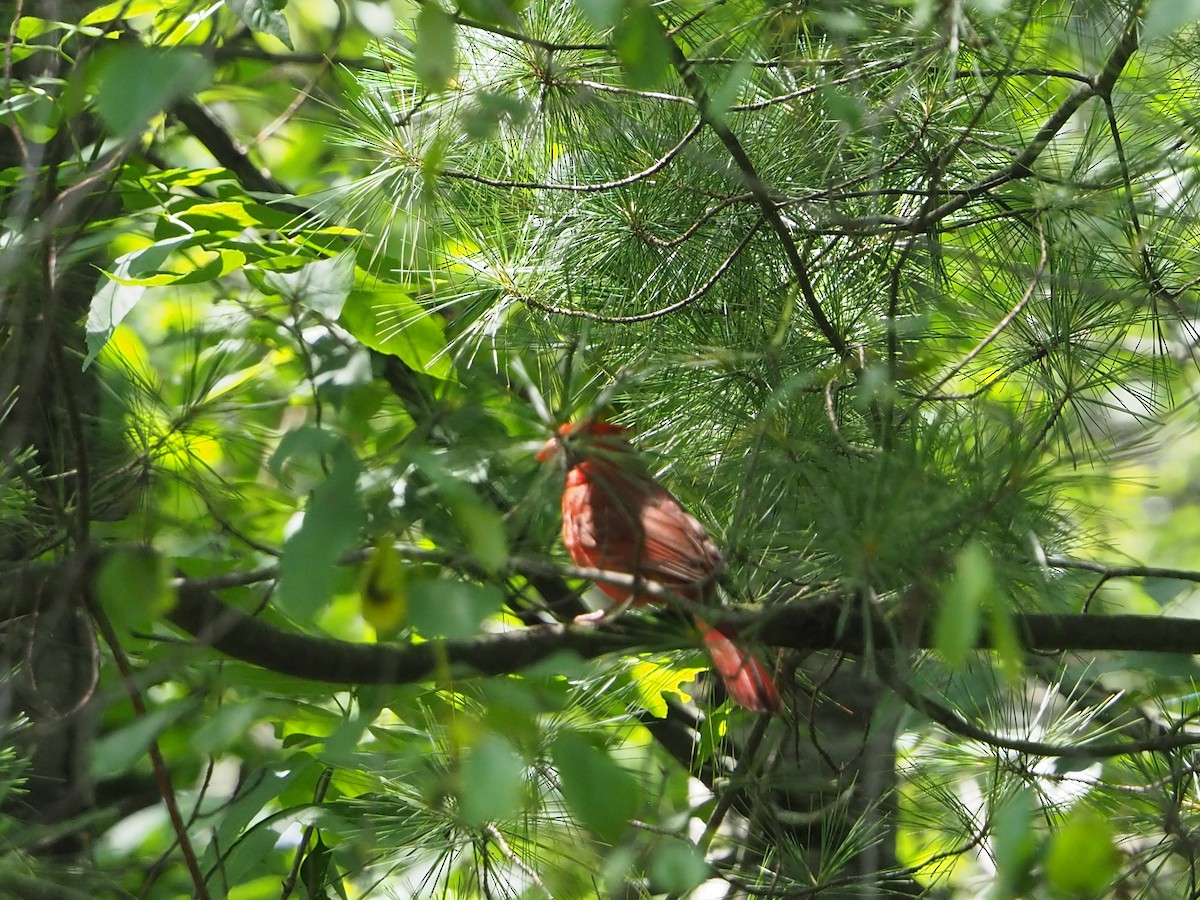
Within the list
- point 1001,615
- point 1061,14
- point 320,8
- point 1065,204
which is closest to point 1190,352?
point 1065,204

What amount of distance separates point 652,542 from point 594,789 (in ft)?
5.97

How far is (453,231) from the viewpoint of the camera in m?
2.28

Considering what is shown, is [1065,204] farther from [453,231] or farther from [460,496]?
[460,496]

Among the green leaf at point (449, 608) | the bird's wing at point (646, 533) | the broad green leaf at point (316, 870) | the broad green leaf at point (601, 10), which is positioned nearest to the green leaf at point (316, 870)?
Answer: the broad green leaf at point (316, 870)

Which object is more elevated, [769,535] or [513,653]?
[769,535]

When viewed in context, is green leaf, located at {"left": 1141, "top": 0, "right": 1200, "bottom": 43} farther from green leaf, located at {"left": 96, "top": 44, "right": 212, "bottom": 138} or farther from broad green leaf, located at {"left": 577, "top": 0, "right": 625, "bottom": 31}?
green leaf, located at {"left": 96, "top": 44, "right": 212, "bottom": 138}

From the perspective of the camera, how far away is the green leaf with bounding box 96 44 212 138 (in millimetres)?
900

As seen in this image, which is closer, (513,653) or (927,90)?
(513,653)

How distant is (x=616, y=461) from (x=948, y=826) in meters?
1.10

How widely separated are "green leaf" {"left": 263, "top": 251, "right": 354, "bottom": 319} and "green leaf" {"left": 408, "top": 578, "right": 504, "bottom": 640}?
1.06 meters

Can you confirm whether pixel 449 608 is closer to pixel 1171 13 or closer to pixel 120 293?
pixel 1171 13

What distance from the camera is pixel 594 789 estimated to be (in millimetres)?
828

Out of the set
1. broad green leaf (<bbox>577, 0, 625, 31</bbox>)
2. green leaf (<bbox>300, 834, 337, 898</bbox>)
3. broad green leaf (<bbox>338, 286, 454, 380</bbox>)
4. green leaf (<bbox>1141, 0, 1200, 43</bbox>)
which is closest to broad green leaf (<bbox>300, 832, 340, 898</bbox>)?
green leaf (<bbox>300, 834, 337, 898</bbox>)

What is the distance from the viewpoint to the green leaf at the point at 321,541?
0.85 meters
